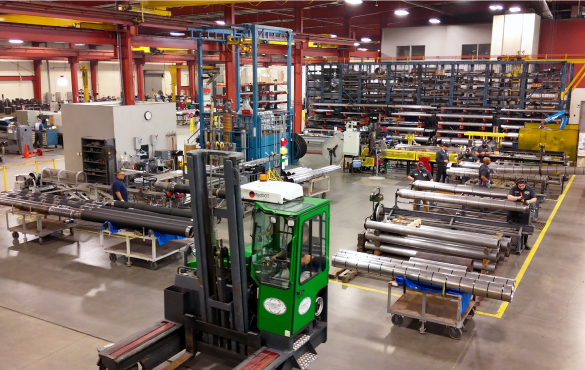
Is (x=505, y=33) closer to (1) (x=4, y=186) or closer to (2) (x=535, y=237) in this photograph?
(2) (x=535, y=237)

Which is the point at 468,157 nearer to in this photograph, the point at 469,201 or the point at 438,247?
the point at 469,201

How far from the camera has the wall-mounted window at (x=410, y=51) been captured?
1127 inches

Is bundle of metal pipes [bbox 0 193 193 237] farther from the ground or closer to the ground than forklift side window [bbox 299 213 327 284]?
closer to the ground

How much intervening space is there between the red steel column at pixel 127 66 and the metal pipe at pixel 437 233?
10.7 metres

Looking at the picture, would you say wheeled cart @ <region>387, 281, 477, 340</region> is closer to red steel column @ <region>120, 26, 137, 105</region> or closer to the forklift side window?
the forklift side window

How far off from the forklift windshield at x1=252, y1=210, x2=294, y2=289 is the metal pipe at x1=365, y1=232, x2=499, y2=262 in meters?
5.06

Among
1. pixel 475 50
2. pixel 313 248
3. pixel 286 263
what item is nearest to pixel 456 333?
pixel 313 248

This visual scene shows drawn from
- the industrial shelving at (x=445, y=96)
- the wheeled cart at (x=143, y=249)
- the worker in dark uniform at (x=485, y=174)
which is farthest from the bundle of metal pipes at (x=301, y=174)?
the industrial shelving at (x=445, y=96)

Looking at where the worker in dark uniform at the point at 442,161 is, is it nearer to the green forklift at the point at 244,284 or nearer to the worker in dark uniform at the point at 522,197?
the worker in dark uniform at the point at 522,197

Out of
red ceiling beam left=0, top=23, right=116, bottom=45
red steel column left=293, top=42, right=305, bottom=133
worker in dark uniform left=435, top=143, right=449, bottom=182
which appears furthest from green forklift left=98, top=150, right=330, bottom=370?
red steel column left=293, top=42, right=305, bottom=133

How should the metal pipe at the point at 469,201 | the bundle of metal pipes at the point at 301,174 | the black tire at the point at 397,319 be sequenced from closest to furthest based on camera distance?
the black tire at the point at 397,319 → the metal pipe at the point at 469,201 → the bundle of metal pipes at the point at 301,174

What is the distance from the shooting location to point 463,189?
39.8 feet

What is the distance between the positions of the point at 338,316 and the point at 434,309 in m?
1.43

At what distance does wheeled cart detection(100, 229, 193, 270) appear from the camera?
9.69 meters
